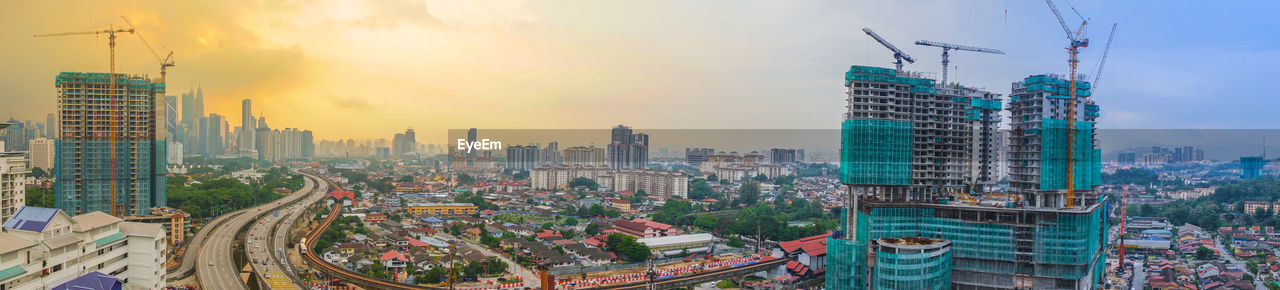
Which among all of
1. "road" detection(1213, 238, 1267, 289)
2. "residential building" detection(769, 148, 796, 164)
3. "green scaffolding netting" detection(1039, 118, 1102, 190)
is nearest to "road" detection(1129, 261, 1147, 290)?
"road" detection(1213, 238, 1267, 289)

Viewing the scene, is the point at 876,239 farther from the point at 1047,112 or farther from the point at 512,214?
the point at 512,214

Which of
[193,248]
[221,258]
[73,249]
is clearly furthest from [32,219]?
[193,248]

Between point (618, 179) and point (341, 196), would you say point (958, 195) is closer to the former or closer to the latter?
point (341, 196)

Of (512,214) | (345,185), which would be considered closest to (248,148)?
(345,185)

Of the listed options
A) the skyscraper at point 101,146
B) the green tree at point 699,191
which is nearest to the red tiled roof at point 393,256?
the skyscraper at point 101,146

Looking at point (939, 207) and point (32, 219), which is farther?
point (939, 207)
